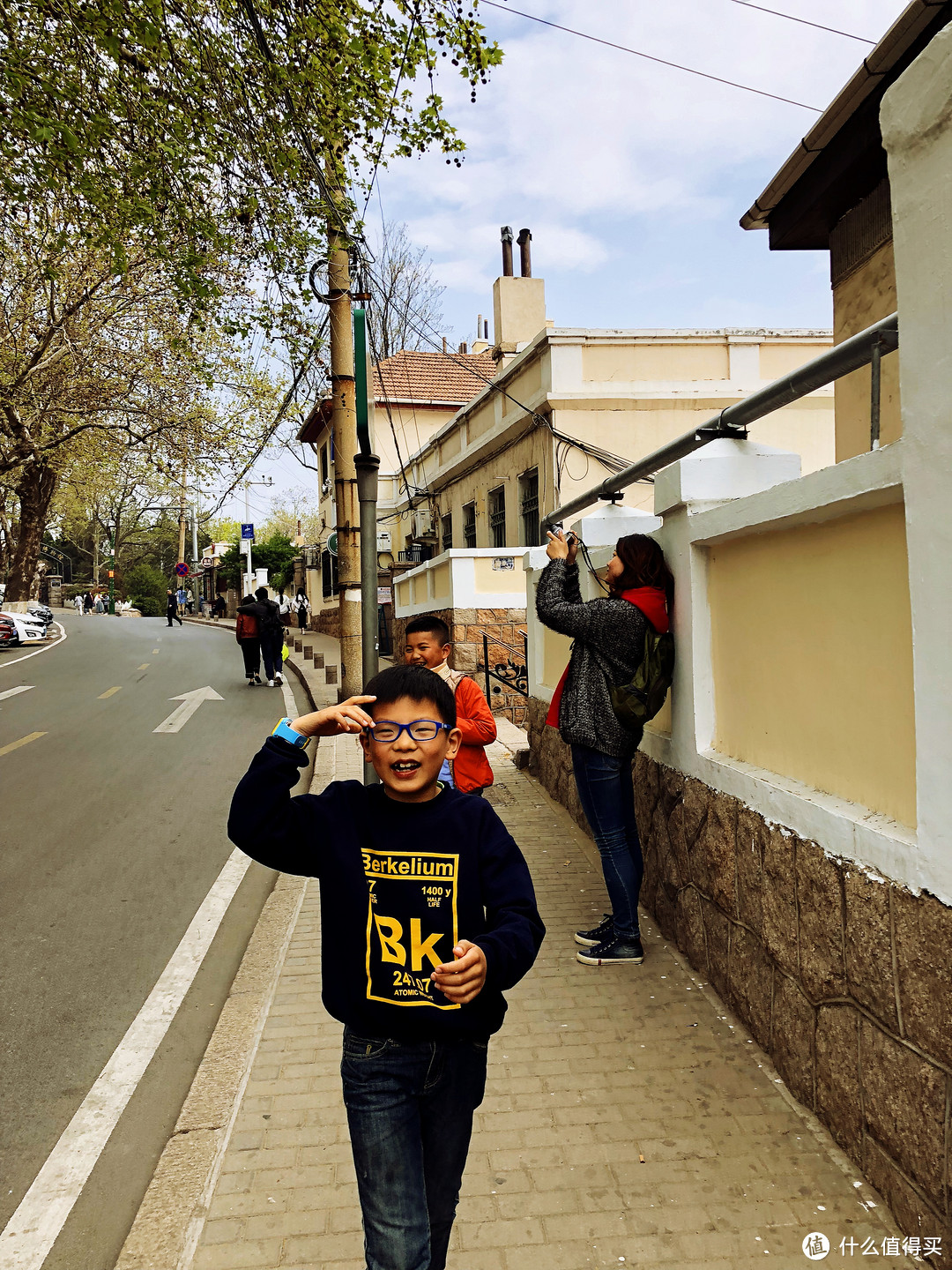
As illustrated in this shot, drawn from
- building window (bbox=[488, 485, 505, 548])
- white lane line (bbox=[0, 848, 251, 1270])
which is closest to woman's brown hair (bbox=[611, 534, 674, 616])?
white lane line (bbox=[0, 848, 251, 1270])

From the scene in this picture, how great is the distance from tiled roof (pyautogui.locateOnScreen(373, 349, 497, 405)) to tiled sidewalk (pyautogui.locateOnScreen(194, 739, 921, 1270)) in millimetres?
23971

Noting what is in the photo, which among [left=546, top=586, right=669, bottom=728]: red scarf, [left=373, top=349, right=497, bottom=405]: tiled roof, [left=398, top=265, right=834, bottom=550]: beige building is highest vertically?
[left=373, top=349, right=497, bottom=405]: tiled roof

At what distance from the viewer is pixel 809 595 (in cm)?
313

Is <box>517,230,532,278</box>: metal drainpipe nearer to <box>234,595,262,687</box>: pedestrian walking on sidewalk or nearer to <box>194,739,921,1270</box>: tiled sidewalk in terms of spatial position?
<box>234,595,262,687</box>: pedestrian walking on sidewalk

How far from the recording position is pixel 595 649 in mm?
4234

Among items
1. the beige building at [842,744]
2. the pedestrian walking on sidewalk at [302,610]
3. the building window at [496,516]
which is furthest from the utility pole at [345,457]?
the pedestrian walking on sidewalk at [302,610]

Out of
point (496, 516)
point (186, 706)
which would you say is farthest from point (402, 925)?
point (496, 516)

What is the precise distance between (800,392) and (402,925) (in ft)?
7.98

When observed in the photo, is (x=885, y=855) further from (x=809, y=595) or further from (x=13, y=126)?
(x=13, y=126)

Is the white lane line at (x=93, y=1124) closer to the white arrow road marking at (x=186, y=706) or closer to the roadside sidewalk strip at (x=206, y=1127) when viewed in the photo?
the roadside sidewalk strip at (x=206, y=1127)

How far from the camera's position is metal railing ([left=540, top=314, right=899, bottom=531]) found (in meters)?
2.74

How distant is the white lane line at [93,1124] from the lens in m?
2.68

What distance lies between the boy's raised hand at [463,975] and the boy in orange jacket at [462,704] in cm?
233

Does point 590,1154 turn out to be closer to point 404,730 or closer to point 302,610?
point 404,730
